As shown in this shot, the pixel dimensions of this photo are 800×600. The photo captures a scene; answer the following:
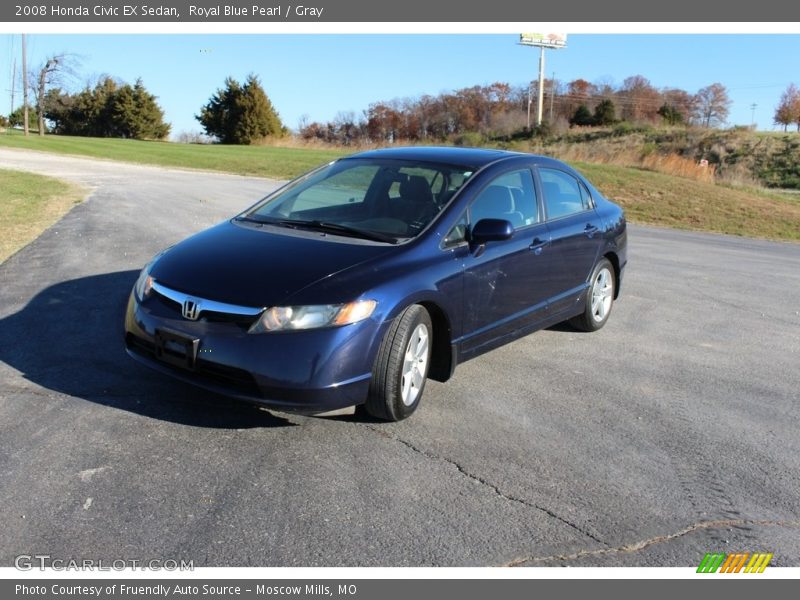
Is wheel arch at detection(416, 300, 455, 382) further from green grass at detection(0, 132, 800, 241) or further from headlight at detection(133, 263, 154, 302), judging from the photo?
green grass at detection(0, 132, 800, 241)

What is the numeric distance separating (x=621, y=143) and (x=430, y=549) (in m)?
53.2

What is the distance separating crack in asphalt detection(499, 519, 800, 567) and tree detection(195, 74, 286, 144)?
192ft

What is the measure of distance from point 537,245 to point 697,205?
16759 millimetres

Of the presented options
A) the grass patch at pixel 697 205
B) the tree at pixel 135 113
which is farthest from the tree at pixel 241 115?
the grass patch at pixel 697 205

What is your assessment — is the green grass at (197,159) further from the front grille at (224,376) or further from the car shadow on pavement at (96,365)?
the front grille at (224,376)

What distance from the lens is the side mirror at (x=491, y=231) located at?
4961 millimetres

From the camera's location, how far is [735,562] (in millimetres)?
3303

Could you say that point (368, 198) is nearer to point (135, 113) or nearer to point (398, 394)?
point (398, 394)

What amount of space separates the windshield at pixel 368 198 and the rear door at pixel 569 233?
999 millimetres

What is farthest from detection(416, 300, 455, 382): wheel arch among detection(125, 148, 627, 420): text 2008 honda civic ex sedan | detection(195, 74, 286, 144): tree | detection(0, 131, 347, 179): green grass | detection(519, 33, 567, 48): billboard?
detection(519, 33, 567, 48): billboard

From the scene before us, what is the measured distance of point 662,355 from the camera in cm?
622

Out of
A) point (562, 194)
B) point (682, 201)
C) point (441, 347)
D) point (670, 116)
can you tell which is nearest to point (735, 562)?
point (441, 347)

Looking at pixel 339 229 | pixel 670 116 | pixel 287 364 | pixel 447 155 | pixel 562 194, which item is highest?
pixel 670 116

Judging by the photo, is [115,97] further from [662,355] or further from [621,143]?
[662,355]
